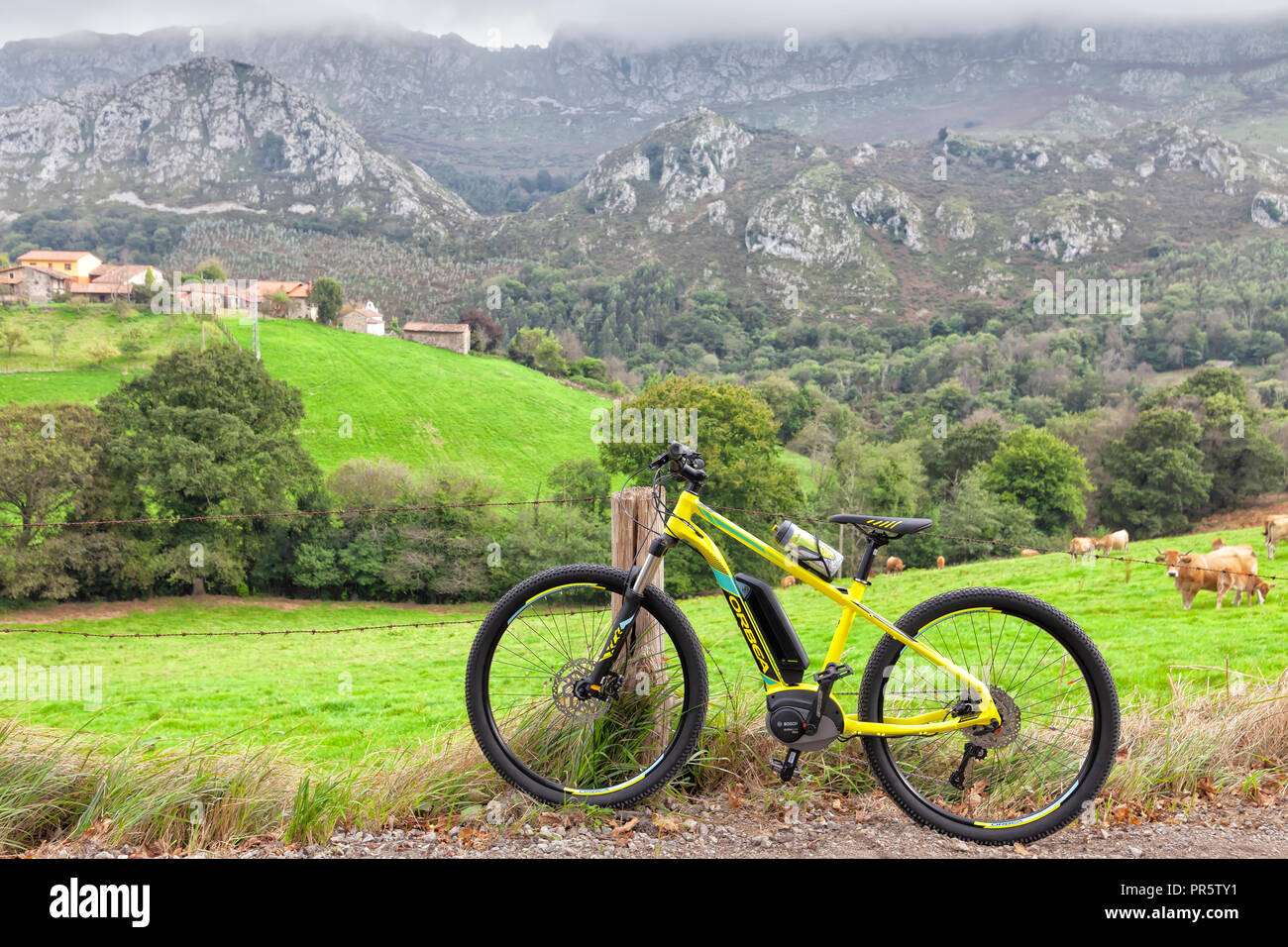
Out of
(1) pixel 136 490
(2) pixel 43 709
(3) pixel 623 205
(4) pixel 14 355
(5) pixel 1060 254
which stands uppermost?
(3) pixel 623 205

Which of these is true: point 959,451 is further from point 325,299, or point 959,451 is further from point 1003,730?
point 325,299

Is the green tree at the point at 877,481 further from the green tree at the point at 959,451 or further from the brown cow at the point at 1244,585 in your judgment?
the brown cow at the point at 1244,585

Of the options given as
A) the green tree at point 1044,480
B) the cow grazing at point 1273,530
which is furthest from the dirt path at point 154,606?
the green tree at point 1044,480

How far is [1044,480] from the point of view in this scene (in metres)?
44.2

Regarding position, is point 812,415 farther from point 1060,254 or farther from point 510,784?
point 1060,254

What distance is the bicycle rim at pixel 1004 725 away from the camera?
346 centimetres

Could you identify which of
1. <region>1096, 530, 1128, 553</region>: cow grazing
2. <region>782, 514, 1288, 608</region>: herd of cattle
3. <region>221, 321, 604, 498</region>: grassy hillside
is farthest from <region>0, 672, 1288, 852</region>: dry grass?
<region>221, 321, 604, 498</region>: grassy hillside

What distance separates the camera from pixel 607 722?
12.4 feet

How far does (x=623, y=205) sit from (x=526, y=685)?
200376 mm

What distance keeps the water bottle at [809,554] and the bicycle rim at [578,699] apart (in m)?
0.73

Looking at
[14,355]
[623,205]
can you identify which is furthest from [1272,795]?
[623,205]

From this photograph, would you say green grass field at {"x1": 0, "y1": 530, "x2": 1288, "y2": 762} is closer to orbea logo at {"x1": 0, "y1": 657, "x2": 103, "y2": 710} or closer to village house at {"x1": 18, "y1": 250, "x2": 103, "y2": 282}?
orbea logo at {"x1": 0, "y1": 657, "x2": 103, "y2": 710}
